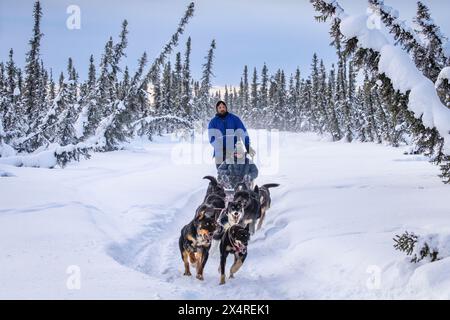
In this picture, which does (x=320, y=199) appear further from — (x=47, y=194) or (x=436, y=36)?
(x=47, y=194)

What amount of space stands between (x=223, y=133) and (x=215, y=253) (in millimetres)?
3411

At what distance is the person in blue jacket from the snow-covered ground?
1670 mm

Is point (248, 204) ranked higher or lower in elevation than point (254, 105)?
lower

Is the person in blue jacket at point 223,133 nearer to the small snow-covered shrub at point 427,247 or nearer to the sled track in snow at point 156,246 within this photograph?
the sled track in snow at point 156,246

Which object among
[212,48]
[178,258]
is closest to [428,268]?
[178,258]

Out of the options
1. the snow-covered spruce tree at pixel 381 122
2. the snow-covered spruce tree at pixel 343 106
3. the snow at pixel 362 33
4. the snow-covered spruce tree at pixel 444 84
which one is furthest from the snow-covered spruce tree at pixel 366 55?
the snow-covered spruce tree at pixel 343 106

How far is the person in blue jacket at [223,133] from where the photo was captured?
30.9 ft

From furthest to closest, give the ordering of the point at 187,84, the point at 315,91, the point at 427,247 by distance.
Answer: the point at 315,91 → the point at 187,84 → the point at 427,247

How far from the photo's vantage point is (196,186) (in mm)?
13336

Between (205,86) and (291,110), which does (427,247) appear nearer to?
(205,86)

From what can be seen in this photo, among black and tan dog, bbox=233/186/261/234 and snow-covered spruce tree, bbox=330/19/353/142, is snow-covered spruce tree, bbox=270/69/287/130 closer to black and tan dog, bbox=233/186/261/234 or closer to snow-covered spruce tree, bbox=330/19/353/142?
snow-covered spruce tree, bbox=330/19/353/142

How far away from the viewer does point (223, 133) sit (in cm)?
959

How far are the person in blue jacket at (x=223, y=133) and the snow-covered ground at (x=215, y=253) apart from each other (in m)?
1.67

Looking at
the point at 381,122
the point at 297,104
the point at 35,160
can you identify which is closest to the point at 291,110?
the point at 297,104
